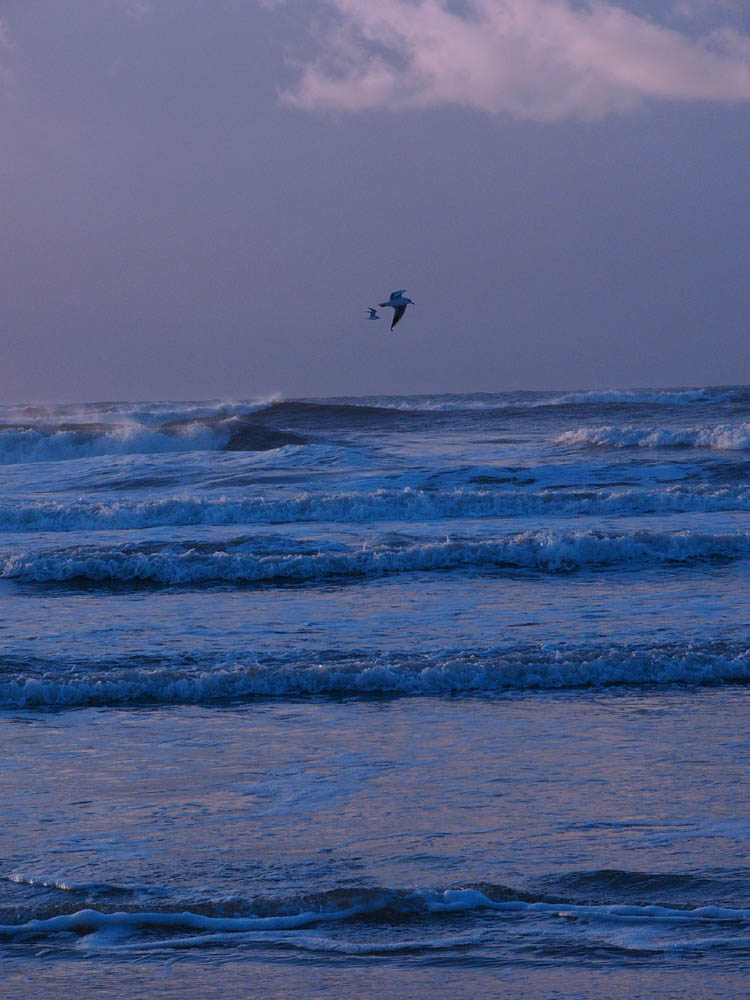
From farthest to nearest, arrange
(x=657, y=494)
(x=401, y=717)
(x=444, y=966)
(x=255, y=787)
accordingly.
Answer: (x=657, y=494) → (x=401, y=717) → (x=255, y=787) → (x=444, y=966)

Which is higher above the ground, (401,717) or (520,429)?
(520,429)

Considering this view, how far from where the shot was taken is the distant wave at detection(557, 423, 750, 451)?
2334 centimetres

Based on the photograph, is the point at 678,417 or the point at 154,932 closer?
the point at 154,932

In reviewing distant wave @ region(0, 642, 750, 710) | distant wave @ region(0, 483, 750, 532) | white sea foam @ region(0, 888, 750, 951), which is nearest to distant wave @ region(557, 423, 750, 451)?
distant wave @ region(0, 483, 750, 532)

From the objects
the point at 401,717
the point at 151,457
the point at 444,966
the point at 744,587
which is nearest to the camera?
the point at 444,966

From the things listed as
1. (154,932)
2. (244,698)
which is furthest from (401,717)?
(154,932)

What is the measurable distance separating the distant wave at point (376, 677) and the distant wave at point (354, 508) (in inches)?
314

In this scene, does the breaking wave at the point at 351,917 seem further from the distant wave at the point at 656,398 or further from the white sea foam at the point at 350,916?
the distant wave at the point at 656,398

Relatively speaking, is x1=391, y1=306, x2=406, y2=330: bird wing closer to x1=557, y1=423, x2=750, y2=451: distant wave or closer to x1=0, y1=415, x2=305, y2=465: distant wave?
x1=557, y1=423, x2=750, y2=451: distant wave

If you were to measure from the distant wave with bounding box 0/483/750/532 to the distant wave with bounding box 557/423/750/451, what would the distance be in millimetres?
7083

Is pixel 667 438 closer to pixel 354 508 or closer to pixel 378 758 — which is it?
pixel 354 508

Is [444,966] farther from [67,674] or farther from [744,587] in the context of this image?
[744,587]

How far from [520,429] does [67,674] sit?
23.3 metres

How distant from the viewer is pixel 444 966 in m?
3.68
